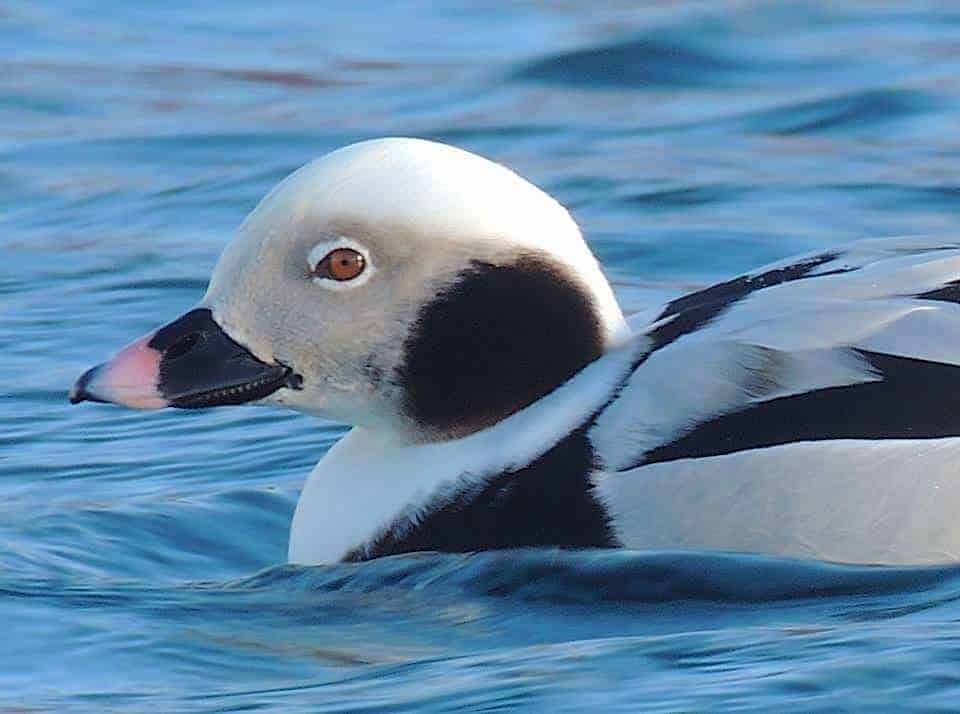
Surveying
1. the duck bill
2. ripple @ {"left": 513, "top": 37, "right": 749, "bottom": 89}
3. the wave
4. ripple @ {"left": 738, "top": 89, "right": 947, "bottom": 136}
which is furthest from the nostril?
ripple @ {"left": 513, "top": 37, "right": 749, "bottom": 89}

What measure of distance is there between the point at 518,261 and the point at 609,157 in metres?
5.00

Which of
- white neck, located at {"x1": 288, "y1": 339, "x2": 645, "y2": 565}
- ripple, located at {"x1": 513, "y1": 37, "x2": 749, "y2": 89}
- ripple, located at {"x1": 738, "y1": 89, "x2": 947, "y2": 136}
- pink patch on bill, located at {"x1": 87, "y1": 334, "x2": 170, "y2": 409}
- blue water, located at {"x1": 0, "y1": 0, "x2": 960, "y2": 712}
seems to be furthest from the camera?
ripple, located at {"x1": 513, "y1": 37, "x2": 749, "y2": 89}

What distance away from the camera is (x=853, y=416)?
529 cm

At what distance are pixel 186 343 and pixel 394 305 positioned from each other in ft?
1.42

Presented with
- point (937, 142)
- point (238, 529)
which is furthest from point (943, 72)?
point (238, 529)

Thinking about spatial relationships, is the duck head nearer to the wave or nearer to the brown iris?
the brown iris

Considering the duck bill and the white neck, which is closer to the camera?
the white neck

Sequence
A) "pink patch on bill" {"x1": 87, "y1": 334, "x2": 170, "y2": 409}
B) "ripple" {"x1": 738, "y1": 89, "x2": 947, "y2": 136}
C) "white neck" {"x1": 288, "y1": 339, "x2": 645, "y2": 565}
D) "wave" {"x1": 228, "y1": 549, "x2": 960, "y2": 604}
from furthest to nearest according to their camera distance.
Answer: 1. "ripple" {"x1": 738, "y1": 89, "x2": 947, "y2": 136}
2. "pink patch on bill" {"x1": 87, "y1": 334, "x2": 170, "y2": 409}
3. "white neck" {"x1": 288, "y1": 339, "x2": 645, "y2": 565}
4. "wave" {"x1": 228, "y1": 549, "x2": 960, "y2": 604}

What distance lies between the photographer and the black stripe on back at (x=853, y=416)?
527 cm

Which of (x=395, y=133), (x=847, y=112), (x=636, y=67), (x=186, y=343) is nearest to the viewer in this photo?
(x=186, y=343)

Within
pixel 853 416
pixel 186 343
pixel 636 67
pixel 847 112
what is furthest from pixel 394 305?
pixel 636 67

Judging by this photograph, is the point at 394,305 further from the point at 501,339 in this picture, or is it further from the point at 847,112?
the point at 847,112

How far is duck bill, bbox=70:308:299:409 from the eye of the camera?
18.3 ft

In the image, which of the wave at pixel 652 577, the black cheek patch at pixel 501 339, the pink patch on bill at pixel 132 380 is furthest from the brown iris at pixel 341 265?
the wave at pixel 652 577
